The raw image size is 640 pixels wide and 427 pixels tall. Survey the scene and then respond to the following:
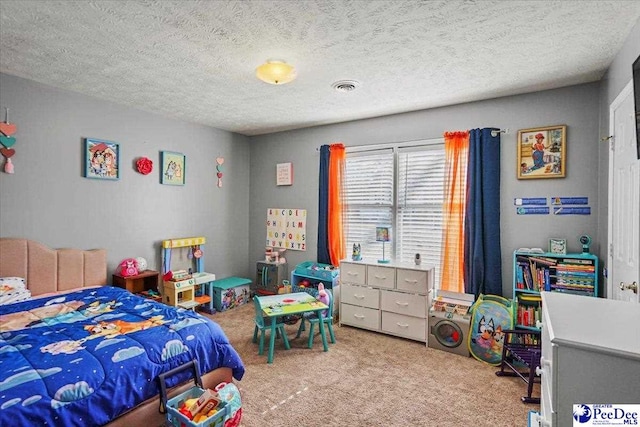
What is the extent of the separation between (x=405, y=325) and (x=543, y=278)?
134 centimetres

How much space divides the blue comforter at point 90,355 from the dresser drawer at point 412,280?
1.84 metres

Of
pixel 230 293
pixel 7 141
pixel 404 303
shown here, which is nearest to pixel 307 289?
pixel 230 293

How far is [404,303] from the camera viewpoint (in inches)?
135

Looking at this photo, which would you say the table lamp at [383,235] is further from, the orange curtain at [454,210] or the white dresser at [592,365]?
the white dresser at [592,365]

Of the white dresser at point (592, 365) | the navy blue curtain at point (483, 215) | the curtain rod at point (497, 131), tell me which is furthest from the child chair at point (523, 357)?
the curtain rod at point (497, 131)

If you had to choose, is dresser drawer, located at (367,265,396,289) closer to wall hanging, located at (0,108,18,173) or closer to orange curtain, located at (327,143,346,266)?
orange curtain, located at (327,143,346,266)

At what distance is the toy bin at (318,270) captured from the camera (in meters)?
4.05

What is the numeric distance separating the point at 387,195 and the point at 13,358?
11.5ft

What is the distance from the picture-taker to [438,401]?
2.31 meters

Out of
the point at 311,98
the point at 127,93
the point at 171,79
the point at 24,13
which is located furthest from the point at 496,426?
the point at 127,93

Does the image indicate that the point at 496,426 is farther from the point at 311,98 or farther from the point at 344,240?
the point at 311,98

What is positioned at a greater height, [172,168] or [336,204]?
[172,168]

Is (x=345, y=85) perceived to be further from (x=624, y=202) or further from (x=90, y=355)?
(x=90, y=355)

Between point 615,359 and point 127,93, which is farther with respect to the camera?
Result: point 127,93
